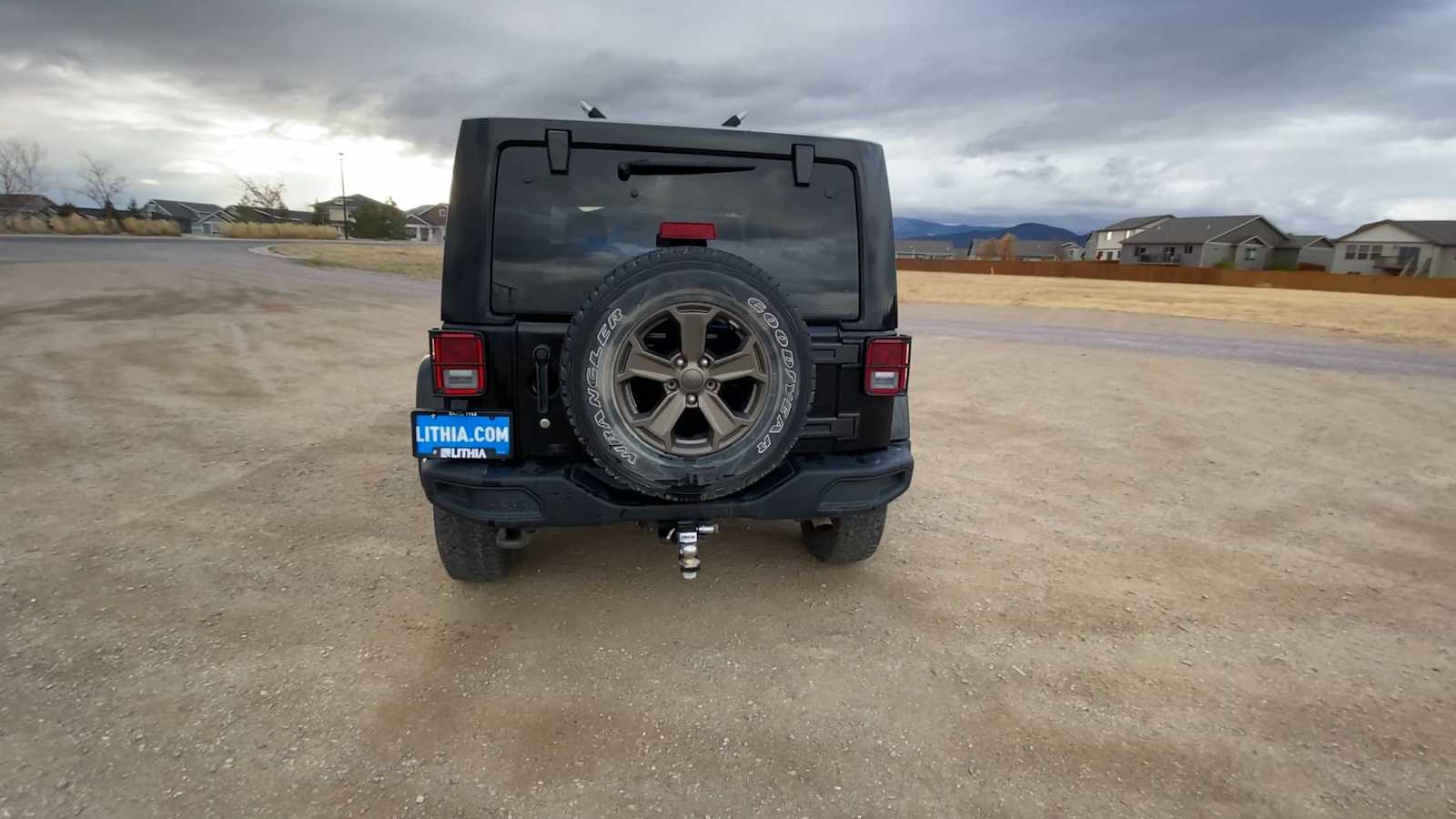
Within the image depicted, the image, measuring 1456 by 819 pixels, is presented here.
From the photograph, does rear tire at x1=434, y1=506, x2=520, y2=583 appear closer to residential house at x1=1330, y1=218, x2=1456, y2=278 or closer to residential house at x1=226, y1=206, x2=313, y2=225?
residential house at x1=1330, y1=218, x2=1456, y2=278

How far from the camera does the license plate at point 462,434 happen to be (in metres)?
2.91

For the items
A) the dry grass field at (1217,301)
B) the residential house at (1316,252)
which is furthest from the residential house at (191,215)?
the residential house at (1316,252)

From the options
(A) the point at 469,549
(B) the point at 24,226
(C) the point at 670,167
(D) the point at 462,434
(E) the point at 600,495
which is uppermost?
(B) the point at 24,226

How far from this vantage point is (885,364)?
126 inches

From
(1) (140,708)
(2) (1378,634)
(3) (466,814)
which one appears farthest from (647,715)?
(2) (1378,634)

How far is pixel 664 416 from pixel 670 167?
107cm

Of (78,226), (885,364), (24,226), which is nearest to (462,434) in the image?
(885,364)

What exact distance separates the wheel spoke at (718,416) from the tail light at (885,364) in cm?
71

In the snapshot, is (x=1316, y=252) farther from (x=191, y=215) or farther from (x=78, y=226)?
(x=191, y=215)

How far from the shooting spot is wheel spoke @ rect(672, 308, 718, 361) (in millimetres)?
2723

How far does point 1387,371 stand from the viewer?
11.0 metres

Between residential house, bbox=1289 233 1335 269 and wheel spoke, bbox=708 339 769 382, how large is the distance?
86955mm

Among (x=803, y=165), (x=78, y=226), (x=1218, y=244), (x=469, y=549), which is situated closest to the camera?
(x=803, y=165)

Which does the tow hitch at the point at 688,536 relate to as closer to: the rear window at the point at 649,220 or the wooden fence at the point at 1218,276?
the rear window at the point at 649,220
